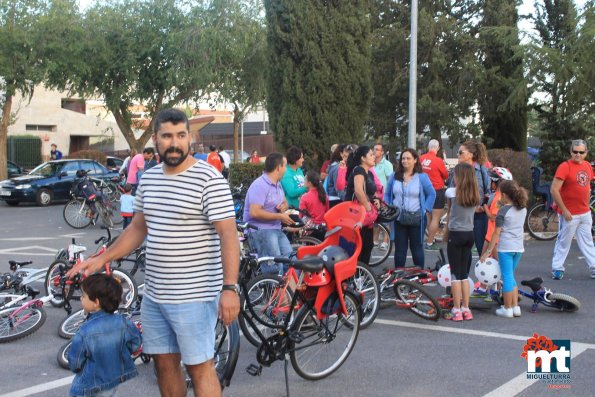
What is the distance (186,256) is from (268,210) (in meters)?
3.63

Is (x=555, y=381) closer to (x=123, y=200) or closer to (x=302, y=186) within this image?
(x=302, y=186)

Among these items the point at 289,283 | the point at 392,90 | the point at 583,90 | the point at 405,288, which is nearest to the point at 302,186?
the point at 405,288

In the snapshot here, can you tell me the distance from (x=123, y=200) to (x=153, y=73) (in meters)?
17.2

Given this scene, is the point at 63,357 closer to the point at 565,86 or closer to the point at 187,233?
the point at 187,233

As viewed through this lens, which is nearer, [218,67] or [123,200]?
[123,200]

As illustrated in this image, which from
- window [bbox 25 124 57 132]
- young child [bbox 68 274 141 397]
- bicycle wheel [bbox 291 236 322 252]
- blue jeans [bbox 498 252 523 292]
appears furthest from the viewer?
window [bbox 25 124 57 132]

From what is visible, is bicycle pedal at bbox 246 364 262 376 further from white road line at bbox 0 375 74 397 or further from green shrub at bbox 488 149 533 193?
green shrub at bbox 488 149 533 193

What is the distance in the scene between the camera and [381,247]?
11.6m

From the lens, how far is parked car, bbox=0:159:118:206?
21.9 metres

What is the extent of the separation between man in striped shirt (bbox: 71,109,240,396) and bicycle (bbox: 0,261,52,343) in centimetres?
363

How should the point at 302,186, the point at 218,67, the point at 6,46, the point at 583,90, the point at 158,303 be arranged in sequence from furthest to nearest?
the point at 218,67
the point at 6,46
the point at 583,90
the point at 302,186
the point at 158,303

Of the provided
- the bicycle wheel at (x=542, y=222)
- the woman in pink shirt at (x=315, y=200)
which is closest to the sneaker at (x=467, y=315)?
the woman in pink shirt at (x=315, y=200)

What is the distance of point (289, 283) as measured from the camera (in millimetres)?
6215

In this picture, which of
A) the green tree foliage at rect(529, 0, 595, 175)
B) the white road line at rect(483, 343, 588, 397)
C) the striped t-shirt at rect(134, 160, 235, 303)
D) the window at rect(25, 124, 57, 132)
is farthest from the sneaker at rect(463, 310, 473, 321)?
the window at rect(25, 124, 57, 132)
